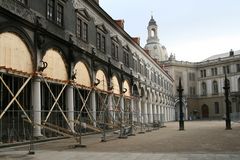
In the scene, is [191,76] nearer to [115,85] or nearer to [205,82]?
[205,82]


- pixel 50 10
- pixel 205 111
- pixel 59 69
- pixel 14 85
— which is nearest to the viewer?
pixel 14 85

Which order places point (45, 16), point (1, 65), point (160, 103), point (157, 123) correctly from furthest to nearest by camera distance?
point (160, 103), point (157, 123), point (45, 16), point (1, 65)

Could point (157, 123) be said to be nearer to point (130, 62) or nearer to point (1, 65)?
point (130, 62)

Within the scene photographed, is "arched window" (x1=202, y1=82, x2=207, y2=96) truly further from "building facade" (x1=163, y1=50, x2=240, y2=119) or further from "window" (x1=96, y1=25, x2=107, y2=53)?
"window" (x1=96, y1=25, x2=107, y2=53)

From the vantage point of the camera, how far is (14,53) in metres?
18.8

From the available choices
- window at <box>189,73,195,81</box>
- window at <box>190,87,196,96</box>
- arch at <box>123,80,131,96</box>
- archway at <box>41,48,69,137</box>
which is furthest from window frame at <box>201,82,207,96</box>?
archway at <box>41,48,69,137</box>

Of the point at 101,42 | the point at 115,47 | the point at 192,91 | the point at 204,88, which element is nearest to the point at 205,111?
the point at 204,88

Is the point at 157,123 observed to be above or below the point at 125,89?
below

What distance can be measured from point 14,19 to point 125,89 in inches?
873

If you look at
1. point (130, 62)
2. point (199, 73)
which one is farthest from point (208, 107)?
point (130, 62)

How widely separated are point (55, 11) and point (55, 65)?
3572 mm

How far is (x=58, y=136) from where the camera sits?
73.5 ft

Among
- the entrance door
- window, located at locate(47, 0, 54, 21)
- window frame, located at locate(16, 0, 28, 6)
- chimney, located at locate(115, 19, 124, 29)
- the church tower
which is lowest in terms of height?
the entrance door

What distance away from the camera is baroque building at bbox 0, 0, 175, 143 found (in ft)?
60.7
